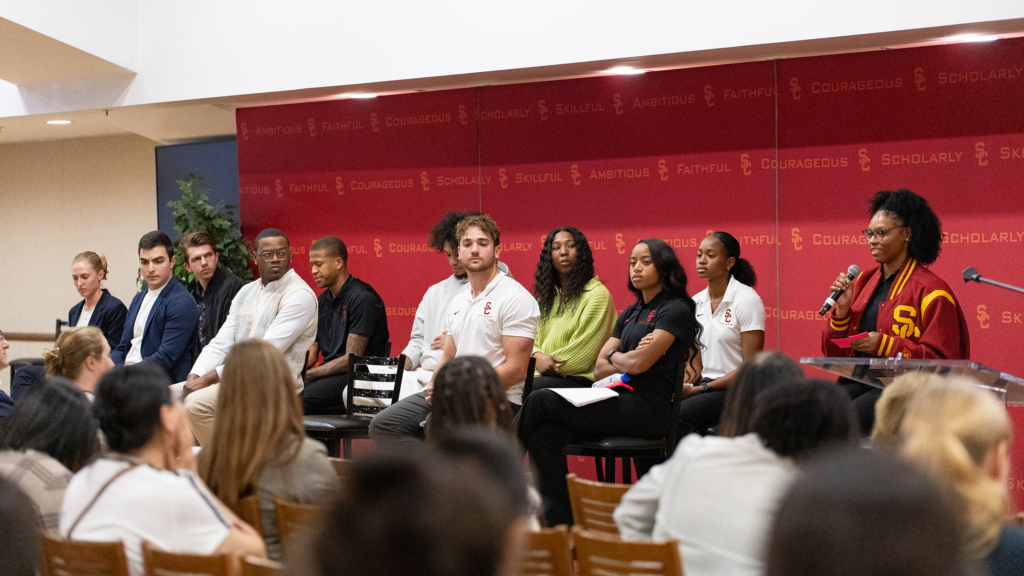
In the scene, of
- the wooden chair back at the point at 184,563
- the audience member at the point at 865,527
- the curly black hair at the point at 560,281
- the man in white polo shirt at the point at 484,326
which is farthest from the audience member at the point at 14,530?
the curly black hair at the point at 560,281

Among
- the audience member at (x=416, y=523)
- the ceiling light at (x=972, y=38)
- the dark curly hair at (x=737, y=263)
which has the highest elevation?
the ceiling light at (x=972, y=38)

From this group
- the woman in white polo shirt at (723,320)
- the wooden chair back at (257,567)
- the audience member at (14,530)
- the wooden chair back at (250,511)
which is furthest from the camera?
the woman in white polo shirt at (723,320)

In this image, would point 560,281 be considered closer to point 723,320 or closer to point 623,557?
point 723,320

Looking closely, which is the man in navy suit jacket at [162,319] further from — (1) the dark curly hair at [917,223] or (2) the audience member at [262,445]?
(1) the dark curly hair at [917,223]

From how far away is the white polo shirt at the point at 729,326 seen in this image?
473 centimetres

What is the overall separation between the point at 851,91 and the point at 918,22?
0.66m

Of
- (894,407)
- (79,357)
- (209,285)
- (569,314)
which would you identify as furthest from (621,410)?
Answer: (209,285)

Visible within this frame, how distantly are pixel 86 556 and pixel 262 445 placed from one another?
0.52 meters

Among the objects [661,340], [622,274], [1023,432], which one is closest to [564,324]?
[661,340]

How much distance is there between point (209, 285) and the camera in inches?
234

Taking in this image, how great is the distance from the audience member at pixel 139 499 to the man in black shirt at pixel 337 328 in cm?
276

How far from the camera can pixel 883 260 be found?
418 cm

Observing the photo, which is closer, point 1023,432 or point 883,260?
point 883,260

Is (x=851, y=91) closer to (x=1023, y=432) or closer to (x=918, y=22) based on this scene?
(x=918, y=22)
